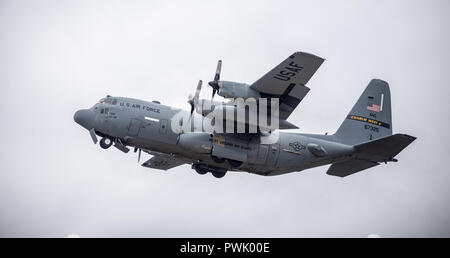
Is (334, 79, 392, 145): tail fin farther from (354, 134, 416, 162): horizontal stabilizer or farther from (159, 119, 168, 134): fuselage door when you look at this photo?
(159, 119, 168, 134): fuselage door

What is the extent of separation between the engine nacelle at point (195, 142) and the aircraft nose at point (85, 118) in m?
3.32

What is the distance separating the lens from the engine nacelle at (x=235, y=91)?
2467 cm

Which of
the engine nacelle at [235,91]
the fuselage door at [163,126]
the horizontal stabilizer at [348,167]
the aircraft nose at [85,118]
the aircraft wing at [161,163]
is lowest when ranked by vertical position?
the horizontal stabilizer at [348,167]

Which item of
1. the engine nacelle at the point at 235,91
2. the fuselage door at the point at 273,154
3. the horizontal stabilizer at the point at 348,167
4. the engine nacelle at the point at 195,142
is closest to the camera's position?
the engine nacelle at the point at 235,91

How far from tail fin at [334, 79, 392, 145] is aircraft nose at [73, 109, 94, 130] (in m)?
9.56

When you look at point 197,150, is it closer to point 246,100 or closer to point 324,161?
point 246,100

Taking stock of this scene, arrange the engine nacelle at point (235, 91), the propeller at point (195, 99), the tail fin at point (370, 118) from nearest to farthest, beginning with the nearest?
the engine nacelle at point (235, 91) → the propeller at point (195, 99) → the tail fin at point (370, 118)

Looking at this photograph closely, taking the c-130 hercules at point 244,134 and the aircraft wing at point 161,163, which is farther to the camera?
the aircraft wing at point 161,163

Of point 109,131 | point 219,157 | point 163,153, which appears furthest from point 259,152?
point 109,131

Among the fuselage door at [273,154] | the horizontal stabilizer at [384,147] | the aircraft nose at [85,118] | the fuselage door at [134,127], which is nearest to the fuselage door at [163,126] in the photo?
the fuselage door at [134,127]

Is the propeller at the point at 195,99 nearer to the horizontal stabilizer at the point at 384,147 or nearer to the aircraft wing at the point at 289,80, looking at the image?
the aircraft wing at the point at 289,80

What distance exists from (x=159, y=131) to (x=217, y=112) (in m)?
2.33

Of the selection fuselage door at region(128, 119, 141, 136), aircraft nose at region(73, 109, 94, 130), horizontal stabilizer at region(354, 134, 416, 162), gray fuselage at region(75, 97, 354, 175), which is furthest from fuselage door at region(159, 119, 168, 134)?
horizontal stabilizer at region(354, 134, 416, 162)

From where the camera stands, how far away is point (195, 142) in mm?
25844
